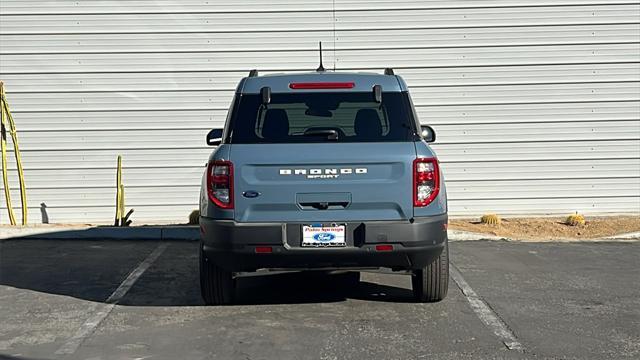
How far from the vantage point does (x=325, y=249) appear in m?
6.01

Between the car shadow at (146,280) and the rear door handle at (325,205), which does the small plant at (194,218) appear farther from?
the rear door handle at (325,205)

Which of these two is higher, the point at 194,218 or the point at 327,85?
the point at 327,85

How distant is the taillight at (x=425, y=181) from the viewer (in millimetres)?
6066

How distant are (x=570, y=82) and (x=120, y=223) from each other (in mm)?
6692

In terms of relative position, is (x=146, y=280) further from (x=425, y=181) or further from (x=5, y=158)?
(x=5, y=158)

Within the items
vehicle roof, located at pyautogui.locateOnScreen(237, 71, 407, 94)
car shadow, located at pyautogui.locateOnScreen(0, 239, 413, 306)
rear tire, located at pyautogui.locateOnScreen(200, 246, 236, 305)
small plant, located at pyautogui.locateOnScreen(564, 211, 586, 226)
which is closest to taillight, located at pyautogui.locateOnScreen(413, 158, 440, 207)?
vehicle roof, located at pyautogui.locateOnScreen(237, 71, 407, 94)

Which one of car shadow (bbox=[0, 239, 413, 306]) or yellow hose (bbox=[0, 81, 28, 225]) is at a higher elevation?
yellow hose (bbox=[0, 81, 28, 225])

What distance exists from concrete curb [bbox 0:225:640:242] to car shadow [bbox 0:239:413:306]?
592 millimetres

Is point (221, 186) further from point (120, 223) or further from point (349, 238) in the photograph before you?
point (120, 223)

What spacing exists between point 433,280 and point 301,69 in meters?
6.00

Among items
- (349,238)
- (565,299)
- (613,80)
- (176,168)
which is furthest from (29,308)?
(613,80)

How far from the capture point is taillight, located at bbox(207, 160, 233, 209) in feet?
19.9

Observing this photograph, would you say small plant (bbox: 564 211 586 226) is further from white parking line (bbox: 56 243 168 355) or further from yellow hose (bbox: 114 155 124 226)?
yellow hose (bbox: 114 155 124 226)

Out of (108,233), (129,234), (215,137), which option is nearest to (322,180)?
(215,137)
